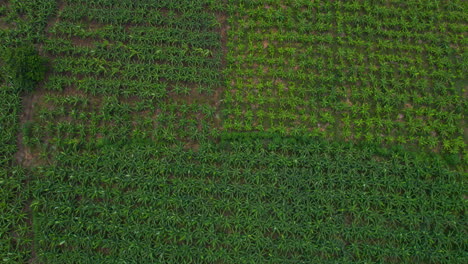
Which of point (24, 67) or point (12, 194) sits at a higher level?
point (24, 67)

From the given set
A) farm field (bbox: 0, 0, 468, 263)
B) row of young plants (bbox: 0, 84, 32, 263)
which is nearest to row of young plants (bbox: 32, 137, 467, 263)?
farm field (bbox: 0, 0, 468, 263)

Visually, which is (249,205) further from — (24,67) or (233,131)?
(24,67)

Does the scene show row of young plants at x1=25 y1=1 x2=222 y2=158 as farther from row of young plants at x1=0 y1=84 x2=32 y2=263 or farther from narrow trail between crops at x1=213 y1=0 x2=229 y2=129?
row of young plants at x1=0 y1=84 x2=32 y2=263

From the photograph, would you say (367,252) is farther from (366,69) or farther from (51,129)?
(51,129)

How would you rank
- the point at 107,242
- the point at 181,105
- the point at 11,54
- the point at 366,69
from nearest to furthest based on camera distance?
1. the point at 107,242
2. the point at 11,54
3. the point at 181,105
4. the point at 366,69

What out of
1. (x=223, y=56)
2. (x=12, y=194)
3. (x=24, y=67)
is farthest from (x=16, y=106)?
(x=223, y=56)

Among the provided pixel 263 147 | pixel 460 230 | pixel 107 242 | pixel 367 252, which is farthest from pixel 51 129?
pixel 460 230
